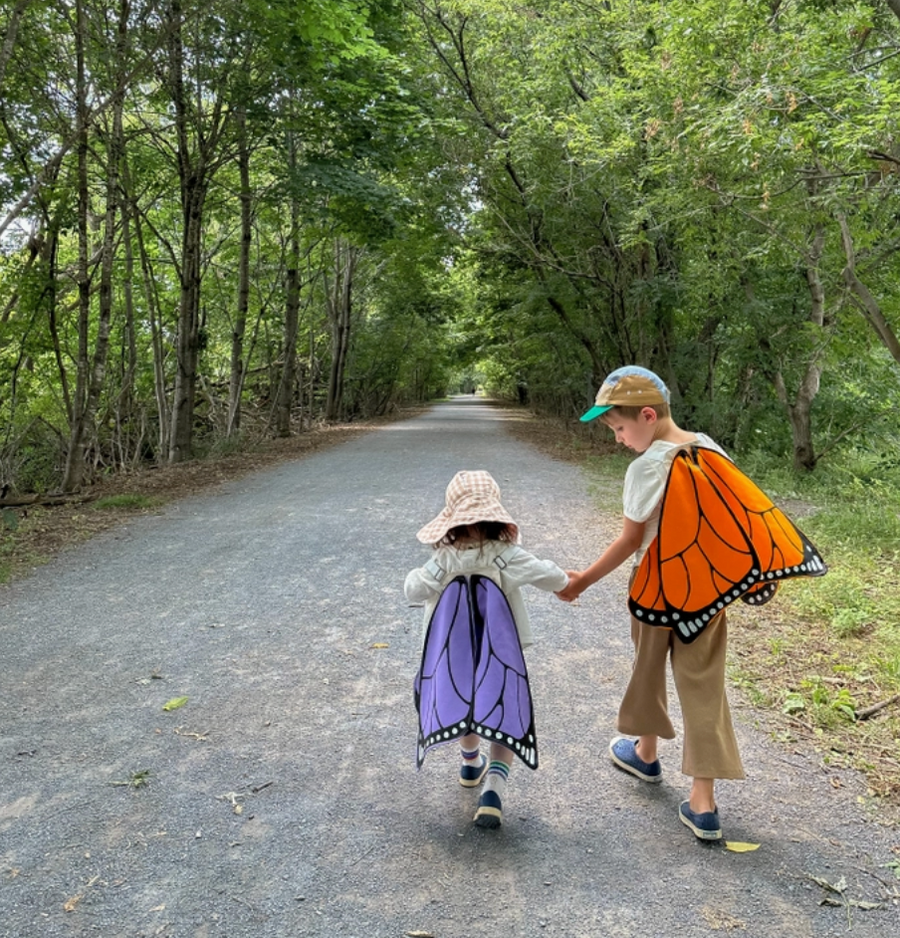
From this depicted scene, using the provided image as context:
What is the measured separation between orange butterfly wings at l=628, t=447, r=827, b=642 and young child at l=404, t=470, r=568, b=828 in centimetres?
39

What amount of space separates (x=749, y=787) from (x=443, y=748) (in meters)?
1.33

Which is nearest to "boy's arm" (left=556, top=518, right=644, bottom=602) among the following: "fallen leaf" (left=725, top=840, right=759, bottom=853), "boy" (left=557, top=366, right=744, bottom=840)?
"boy" (left=557, top=366, right=744, bottom=840)

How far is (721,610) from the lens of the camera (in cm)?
242

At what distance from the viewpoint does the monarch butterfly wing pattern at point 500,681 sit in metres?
2.48

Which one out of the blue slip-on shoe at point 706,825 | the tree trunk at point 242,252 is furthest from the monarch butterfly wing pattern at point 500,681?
the tree trunk at point 242,252

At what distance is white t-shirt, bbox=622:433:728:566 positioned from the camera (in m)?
2.45

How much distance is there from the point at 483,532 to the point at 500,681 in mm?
541

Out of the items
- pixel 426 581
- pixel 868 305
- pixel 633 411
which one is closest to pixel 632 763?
pixel 426 581

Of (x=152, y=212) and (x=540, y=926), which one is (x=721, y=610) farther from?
(x=152, y=212)

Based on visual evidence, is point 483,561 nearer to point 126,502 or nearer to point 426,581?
point 426,581

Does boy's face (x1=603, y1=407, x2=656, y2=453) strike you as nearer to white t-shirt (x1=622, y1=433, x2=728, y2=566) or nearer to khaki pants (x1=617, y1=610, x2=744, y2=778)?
white t-shirt (x1=622, y1=433, x2=728, y2=566)

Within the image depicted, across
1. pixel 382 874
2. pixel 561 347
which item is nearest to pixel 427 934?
pixel 382 874

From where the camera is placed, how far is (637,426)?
2566 millimetres

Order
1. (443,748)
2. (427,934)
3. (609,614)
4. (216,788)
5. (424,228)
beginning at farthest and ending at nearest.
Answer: (424,228) < (609,614) < (443,748) < (216,788) < (427,934)
